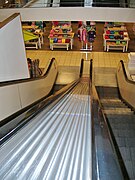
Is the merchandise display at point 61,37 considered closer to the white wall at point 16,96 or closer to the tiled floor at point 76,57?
the tiled floor at point 76,57

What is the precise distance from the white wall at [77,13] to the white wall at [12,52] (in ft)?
11.9

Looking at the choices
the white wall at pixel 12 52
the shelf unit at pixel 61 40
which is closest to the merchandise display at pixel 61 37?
the shelf unit at pixel 61 40

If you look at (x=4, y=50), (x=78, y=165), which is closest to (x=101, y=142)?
(x=78, y=165)

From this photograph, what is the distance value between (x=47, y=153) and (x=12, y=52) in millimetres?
3472

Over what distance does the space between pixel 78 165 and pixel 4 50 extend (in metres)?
3.29

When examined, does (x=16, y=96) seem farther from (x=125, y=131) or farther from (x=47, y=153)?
(x=47, y=153)

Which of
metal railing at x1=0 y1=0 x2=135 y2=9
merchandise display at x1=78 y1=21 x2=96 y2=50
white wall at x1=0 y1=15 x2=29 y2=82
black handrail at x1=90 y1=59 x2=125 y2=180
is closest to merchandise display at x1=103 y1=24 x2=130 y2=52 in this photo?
merchandise display at x1=78 y1=21 x2=96 y2=50

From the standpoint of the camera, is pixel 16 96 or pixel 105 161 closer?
pixel 105 161

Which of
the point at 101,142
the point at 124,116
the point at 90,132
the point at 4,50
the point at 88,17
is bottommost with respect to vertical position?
the point at 124,116

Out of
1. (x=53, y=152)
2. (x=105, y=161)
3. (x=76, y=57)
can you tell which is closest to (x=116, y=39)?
(x=76, y=57)

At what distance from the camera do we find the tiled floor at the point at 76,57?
34.4 ft

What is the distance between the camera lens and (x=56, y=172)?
1255 mm

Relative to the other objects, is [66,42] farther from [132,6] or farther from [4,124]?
[4,124]

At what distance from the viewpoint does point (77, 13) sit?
27.6ft
